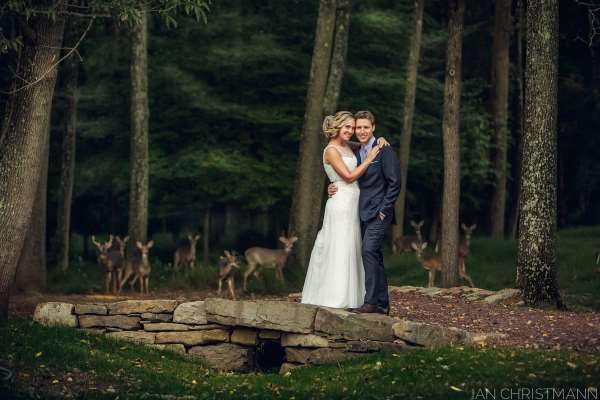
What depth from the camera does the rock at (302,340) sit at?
1450 cm

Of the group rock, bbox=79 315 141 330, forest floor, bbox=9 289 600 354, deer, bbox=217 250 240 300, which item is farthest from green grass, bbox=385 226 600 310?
rock, bbox=79 315 141 330

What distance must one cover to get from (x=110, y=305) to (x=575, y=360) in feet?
24.1

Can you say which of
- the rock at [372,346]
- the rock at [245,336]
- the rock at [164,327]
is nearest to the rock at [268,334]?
the rock at [245,336]

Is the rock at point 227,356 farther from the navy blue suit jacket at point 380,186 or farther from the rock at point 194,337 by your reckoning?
the navy blue suit jacket at point 380,186

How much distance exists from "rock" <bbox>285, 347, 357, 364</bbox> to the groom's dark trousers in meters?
0.86

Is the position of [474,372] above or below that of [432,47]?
below

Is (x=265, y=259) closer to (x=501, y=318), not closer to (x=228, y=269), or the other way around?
(x=228, y=269)

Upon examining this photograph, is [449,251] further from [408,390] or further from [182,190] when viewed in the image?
[182,190]

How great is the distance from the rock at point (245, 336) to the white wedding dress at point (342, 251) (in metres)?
1.24

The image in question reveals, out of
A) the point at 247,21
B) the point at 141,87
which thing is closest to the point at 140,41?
the point at 141,87

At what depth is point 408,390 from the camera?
1129 cm

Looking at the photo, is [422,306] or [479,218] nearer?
[422,306]

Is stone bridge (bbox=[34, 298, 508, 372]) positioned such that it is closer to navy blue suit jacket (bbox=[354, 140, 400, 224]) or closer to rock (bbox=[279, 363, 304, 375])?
rock (bbox=[279, 363, 304, 375])

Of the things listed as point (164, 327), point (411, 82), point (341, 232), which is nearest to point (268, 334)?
point (164, 327)
